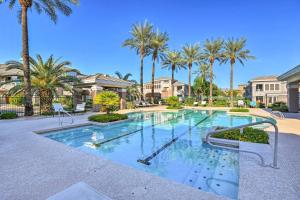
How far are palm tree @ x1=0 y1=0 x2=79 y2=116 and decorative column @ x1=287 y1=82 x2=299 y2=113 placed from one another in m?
21.2

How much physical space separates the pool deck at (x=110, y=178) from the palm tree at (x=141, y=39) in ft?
75.1

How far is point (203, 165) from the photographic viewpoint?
4586 millimetres

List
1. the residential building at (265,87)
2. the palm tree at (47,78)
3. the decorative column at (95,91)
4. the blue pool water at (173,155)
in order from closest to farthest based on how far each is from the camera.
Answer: the blue pool water at (173,155) → the palm tree at (47,78) → the decorative column at (95,91) → the residential building at (265,87)

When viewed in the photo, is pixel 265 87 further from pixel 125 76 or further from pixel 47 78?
pixel 47 78

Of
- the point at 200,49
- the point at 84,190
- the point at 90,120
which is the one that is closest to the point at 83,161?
the point at 84,190

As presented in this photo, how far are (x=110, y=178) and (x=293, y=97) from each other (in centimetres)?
2007

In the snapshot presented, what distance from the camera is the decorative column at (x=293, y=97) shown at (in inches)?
643

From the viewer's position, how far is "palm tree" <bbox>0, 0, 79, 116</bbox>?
39.8 feet

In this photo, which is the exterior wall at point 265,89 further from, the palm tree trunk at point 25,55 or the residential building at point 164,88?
the palm tree trunk at point 25,55

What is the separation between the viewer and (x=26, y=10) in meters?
12.2

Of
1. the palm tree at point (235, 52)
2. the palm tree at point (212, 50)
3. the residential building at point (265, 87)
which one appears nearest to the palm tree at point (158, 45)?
the palm tree at point (212, 50)

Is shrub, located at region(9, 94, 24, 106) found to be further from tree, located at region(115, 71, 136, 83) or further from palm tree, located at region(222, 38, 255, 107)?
palm tree, located at region(222, 38, 255, 107)

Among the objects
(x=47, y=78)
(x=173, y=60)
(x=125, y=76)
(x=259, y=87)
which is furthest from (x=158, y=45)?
(x=259, y=87)

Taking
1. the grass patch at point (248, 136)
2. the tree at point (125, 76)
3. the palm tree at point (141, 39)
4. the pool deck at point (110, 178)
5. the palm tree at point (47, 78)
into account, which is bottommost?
the pool deck at point (110, 178)
